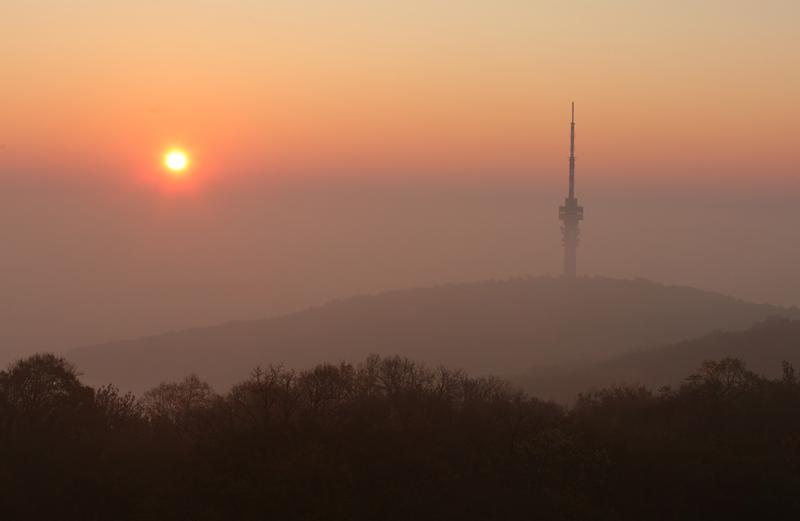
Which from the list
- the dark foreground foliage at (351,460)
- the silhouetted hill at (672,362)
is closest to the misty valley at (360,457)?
the dark foreground foliage at (351,460)

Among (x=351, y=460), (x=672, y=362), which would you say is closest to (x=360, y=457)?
(x=351, y=460)

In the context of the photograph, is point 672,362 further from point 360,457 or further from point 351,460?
point 351,460

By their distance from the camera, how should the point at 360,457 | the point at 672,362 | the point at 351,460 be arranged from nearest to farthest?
the point at 351,460
the point at 360,457
the point at 672,362

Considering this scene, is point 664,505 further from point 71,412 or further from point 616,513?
point 71,412

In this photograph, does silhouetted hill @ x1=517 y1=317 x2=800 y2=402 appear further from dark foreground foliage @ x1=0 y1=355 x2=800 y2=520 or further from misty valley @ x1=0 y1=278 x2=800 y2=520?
dark foreground foliage @ x1=0 y1=355 x2=800 y2=520

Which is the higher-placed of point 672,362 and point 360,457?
point 360,457

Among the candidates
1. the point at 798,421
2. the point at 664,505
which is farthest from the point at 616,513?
the point at 798,421

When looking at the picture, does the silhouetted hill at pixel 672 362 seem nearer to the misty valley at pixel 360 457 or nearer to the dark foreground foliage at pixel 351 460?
the misty valley at pixel 360 457
